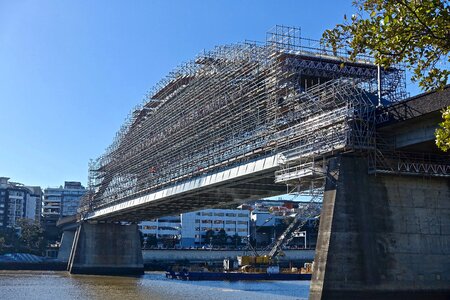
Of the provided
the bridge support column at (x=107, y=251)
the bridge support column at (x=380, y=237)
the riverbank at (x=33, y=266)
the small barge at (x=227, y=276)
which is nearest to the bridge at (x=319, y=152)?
the bridge support column at (x=380, y=237)

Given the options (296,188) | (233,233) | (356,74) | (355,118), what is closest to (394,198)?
(355,118)

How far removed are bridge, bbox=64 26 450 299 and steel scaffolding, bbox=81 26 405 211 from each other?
0.40ft

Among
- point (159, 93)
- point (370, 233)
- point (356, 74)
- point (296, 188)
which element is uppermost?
point (159, 93)

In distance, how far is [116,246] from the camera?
106m

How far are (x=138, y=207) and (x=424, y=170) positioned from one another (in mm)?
50366

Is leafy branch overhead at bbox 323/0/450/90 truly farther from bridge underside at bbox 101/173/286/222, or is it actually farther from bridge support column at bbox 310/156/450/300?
bridge underside at bbox 101/173/286/222

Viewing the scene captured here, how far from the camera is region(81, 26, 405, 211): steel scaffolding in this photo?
41375mm

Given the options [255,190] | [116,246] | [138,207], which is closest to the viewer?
[255,190]

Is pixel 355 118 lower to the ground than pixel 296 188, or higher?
higher

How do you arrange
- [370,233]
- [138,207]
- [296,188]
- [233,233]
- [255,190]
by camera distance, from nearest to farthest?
[370,233], [296,188], [255,190], [138,207], [233,233]

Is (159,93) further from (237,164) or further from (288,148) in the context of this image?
(288,148)

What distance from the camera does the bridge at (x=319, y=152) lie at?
36.8m

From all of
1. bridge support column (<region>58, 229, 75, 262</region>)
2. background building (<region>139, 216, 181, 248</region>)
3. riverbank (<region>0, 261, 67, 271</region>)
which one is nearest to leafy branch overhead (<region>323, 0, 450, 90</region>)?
riverbank (<region>0, 261, 67, 271</region>)

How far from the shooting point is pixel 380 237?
122 feet
